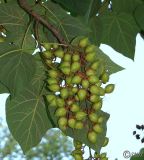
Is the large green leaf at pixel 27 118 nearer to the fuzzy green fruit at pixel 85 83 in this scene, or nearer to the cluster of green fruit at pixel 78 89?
the cluster of green fruit at pixel 78 89

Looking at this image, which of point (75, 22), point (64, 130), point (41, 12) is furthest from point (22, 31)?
point (64, 130)

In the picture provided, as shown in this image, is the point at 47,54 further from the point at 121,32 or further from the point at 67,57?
the point at 121,32

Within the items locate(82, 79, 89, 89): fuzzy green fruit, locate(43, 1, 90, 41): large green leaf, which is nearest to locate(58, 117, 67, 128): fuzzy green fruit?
locate(82, 79, 89, 89): fuzzy green fruit

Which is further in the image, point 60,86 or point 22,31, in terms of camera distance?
point 22,31

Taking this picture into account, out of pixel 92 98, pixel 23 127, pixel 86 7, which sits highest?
pixel 86 7

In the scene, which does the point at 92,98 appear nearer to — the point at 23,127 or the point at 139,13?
the point at 23,127

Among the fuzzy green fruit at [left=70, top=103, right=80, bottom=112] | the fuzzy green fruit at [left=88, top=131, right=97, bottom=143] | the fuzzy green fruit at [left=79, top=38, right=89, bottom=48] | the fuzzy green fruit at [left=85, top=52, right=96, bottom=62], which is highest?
the fuzzy green fruit at [left=79, top=38, right=89, bottom=48]

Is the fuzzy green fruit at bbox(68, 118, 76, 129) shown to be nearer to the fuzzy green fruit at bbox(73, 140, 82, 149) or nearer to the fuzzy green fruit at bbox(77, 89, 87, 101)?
the fuzzy green fruit at bbox(77, 89, 87, 101)
